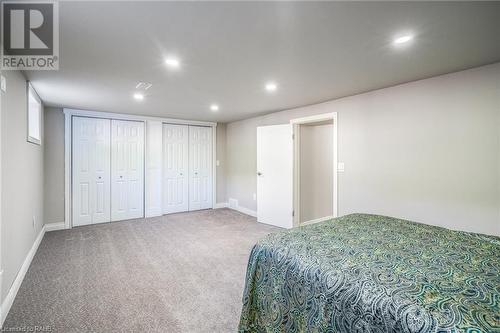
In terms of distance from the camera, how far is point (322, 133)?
4898mm

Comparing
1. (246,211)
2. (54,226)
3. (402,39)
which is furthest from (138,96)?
(246,211)

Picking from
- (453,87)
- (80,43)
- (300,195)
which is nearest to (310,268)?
(80,43)

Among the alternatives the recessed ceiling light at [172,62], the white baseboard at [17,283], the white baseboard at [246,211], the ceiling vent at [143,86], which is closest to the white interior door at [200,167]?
the white baseboard at [246,211]

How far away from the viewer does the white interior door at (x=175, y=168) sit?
559 centimetres

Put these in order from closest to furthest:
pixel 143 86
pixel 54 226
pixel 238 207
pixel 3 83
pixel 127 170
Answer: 1. pixel 3 83
2. pixel 143 86
3. pixel 54 226
4. pixel 127 170
5. pixel 238 207

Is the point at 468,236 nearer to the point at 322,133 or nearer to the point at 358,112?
the point at 358,112

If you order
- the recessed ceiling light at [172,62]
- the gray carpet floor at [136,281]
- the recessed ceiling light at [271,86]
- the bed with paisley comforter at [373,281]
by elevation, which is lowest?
the gray carpet floor at [136,281]

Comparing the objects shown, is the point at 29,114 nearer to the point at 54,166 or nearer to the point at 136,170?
the point at 54,166

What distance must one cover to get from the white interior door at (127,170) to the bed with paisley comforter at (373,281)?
4.22 meters

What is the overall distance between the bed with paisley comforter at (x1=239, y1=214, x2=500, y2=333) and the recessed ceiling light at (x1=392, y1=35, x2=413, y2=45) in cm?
151

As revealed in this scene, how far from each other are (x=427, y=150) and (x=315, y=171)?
220 cm

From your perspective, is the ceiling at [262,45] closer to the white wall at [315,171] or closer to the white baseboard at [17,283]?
the white wall at [315,171]

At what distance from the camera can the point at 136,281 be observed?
2.55 m

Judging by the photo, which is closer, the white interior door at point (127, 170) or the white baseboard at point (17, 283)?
the white baseboard at point (17, 283)
